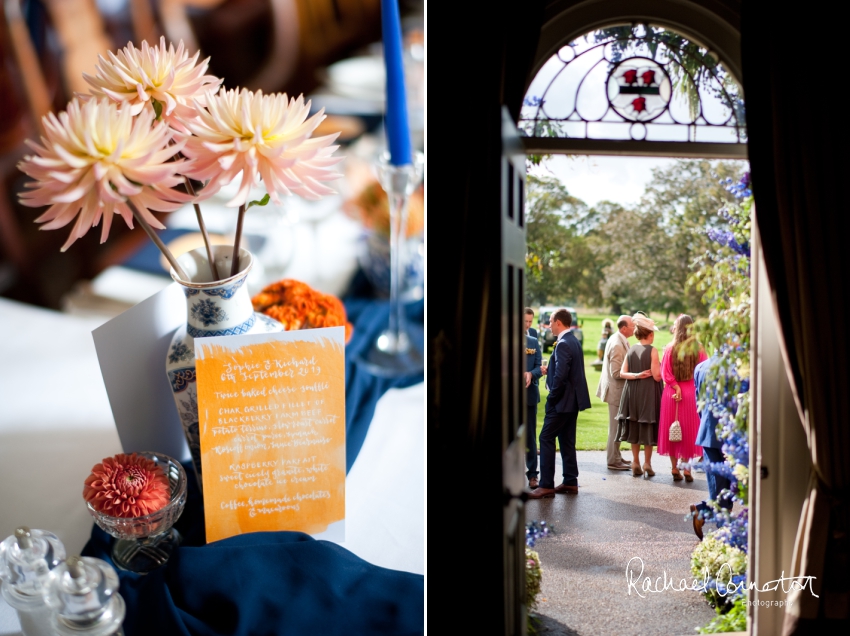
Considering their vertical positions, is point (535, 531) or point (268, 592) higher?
point (268, 592)

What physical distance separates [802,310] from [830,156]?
1.22ft

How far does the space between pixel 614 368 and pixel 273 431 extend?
37.6 inches

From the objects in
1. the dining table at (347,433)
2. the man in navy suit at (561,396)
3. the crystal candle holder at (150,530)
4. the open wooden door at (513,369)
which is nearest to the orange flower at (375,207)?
the dining table at (347,433)

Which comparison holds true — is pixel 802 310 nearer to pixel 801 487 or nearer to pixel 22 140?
pixel 801 487

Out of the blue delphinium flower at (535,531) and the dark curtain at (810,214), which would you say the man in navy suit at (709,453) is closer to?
the dark curtain at (810,214)

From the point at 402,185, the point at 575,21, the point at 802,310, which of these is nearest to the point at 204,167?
the point at 402,185

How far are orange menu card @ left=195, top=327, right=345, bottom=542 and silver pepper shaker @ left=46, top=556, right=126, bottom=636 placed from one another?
0.19 meters

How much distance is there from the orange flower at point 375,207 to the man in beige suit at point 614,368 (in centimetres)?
62

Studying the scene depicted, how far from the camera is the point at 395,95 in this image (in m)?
0.81

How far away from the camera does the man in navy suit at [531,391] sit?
1.49 metres

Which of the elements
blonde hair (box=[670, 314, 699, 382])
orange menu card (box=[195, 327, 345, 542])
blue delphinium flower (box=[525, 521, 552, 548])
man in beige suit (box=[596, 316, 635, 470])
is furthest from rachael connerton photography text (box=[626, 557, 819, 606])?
orange menu card (box=[195, 327, 345, 542])

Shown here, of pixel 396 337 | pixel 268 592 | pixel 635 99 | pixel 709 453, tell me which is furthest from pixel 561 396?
pixel 268 592

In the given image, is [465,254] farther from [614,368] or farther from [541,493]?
[541,493]

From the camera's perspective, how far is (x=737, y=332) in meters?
1.57
